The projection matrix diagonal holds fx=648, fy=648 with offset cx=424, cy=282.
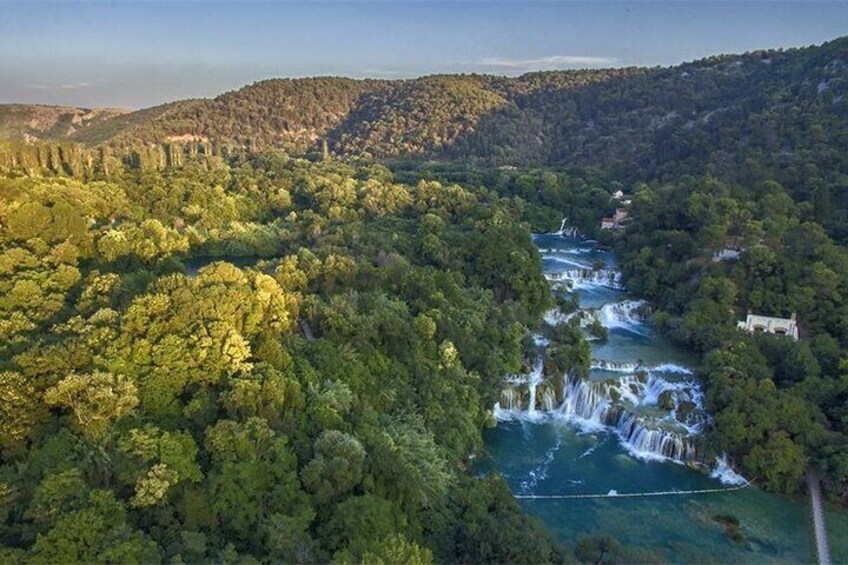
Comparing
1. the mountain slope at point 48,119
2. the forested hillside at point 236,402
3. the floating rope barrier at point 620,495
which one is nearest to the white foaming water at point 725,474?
the floating rope barrier at point 620,495

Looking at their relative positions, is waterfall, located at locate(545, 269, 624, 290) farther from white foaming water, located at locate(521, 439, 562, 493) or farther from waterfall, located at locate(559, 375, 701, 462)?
white foaming water, located at locate(521, 439, 562, 493)

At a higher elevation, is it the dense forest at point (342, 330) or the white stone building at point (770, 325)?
the dense forest at point (342, 330)

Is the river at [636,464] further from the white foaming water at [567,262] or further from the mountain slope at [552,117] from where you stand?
the mountain slope at [552,117]

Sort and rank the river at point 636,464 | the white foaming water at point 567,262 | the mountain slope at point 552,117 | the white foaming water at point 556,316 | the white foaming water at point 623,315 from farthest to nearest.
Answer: the mountain slope at point 552,117 < the white foaming water at point 567,262 < the white foaming water at point 623,315 < the white foaming water at point 556,316 < the river at point 636,464

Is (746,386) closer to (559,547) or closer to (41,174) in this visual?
(559,547)

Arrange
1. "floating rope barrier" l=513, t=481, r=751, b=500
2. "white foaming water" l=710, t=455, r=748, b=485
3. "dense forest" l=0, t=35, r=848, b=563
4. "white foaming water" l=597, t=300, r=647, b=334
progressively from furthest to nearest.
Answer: "white foaming water" l=597, t=300, r=647, b=334, "white foaming water" l=710, t=455, r=748, b=485, "floating rope barrier" l=513, t=481, r=751, b=500, "dense forest" l=0, t=35, r=848, b=563

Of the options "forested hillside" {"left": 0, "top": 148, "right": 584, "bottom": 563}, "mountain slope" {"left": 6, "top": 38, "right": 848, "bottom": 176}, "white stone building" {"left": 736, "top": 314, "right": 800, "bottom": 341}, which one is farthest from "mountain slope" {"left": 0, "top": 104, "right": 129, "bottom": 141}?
"white stone building" {"left": 736, "top": 314, "right": 800, "bottom": 341}
